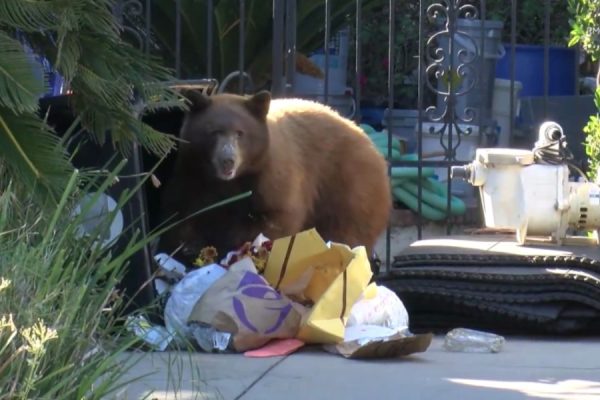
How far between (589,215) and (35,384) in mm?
3499

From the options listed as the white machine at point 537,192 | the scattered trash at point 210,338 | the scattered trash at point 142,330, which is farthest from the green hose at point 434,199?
the scattered trash at point 142,330

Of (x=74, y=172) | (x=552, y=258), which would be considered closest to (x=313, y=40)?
(x=552, y=258)

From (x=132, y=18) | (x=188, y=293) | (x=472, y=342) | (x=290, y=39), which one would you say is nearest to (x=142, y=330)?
(x=188, y=293)

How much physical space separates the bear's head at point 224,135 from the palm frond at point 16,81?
2.36 m

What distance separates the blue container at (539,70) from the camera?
11.2 m

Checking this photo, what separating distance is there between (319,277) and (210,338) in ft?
1.73

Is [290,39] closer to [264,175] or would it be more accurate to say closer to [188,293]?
[264,175]

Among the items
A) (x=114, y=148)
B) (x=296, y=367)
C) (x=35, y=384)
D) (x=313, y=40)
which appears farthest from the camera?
(x=313, y=40)

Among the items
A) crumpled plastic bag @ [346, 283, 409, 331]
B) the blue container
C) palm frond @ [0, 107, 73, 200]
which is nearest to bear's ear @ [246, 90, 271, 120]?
crumpled plastic bag @ [346, 283, 409, 331]

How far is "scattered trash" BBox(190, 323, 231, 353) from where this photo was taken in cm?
515

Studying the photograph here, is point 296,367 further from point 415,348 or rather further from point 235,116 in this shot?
point 235,116

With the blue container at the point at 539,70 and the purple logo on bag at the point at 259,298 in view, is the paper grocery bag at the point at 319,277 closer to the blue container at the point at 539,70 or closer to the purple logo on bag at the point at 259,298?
the purple logo on bag at the point at 259,298

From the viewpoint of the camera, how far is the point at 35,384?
3172 millimetres

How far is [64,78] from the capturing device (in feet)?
13.6
